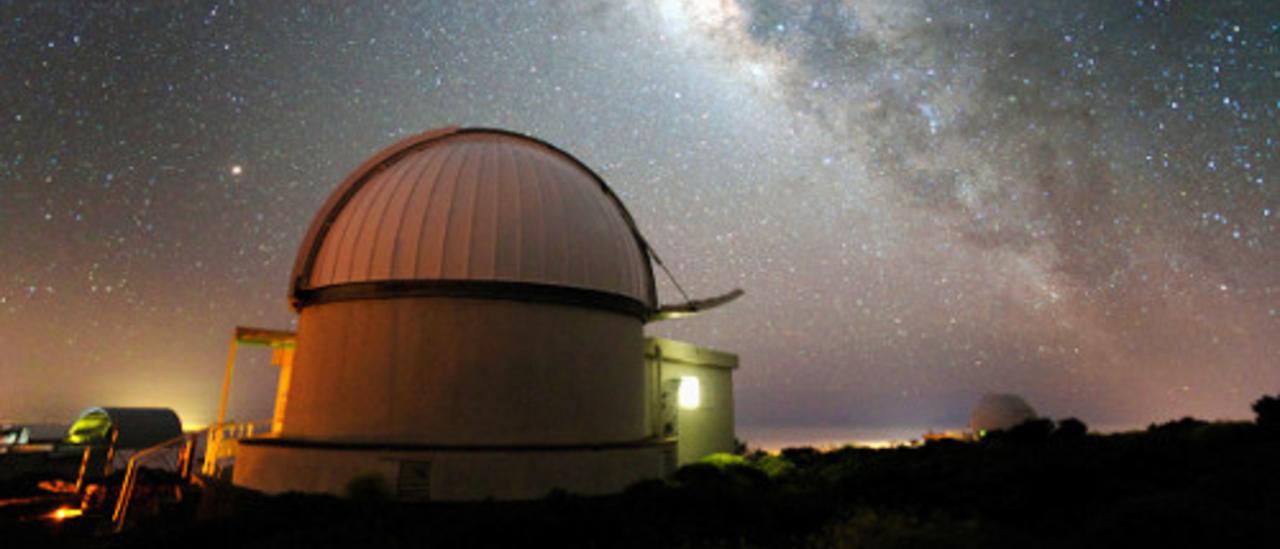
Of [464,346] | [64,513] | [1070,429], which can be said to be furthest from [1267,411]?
[64,513]

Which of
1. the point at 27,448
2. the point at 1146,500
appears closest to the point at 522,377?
the point at 1146,500

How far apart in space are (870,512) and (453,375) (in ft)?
26.2

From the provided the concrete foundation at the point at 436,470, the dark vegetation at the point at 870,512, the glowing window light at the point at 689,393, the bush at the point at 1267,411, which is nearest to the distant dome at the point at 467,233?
the concrete foundation at the point at 436,470

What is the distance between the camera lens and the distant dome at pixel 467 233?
42.4 ft

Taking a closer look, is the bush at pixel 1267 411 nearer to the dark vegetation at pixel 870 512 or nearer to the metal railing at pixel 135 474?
the dark vegetation at pixel 870 512

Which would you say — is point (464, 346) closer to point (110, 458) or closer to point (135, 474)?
point (135, 474)

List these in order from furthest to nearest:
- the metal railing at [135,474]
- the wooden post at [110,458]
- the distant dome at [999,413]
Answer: the distant dome at [999,413], the wooden post at [110,458], the metal railing at [135,474]

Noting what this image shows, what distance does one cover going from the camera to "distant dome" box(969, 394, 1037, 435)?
126ft

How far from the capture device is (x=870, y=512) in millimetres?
8742

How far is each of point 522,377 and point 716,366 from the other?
1069 cm

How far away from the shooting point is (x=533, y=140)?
17.9 m

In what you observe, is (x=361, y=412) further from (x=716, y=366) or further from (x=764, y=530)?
(x=716, y=366)

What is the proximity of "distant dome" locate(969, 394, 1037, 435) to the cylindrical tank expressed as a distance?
3285 cm

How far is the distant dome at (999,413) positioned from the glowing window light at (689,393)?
87.6ft
